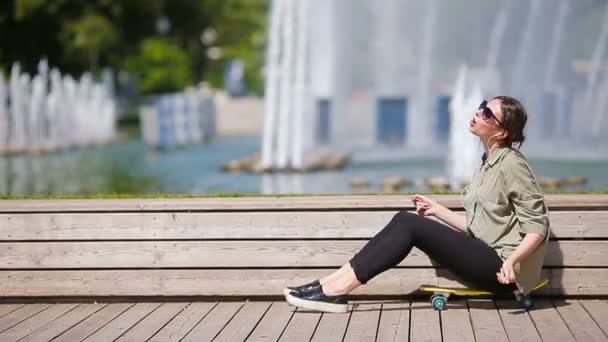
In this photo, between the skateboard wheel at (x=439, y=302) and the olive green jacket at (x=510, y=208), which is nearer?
the olive green jacket at (x=510, y=208)

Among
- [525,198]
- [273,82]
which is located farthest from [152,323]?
[273,82]

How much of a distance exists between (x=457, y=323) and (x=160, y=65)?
110ft

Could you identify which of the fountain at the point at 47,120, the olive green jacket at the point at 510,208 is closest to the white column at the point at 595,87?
the fountain at the point at 47,120

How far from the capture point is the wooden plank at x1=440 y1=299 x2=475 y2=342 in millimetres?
3755

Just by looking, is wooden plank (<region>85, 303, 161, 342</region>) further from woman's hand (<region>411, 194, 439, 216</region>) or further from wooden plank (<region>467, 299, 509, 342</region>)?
wooden plank (<region>467, 299, 509, 342</region>)

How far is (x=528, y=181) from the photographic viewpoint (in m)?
3.87

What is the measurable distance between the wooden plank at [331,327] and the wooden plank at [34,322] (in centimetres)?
121

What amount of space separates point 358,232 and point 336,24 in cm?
1547

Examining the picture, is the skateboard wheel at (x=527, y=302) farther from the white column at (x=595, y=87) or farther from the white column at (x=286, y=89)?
the white column at (x=595, y=87)

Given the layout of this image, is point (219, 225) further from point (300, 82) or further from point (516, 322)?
point (300, 82)

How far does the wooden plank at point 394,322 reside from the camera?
12.4ft

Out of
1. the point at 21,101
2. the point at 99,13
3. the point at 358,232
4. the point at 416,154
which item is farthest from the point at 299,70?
the point at 99,13

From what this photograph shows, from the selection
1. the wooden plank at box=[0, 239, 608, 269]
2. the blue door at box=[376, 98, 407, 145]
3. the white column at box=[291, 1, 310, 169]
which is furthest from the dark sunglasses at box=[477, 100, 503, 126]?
the blue door at box=[376, 98, 407, 145]

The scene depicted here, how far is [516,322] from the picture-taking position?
396 centimetres
